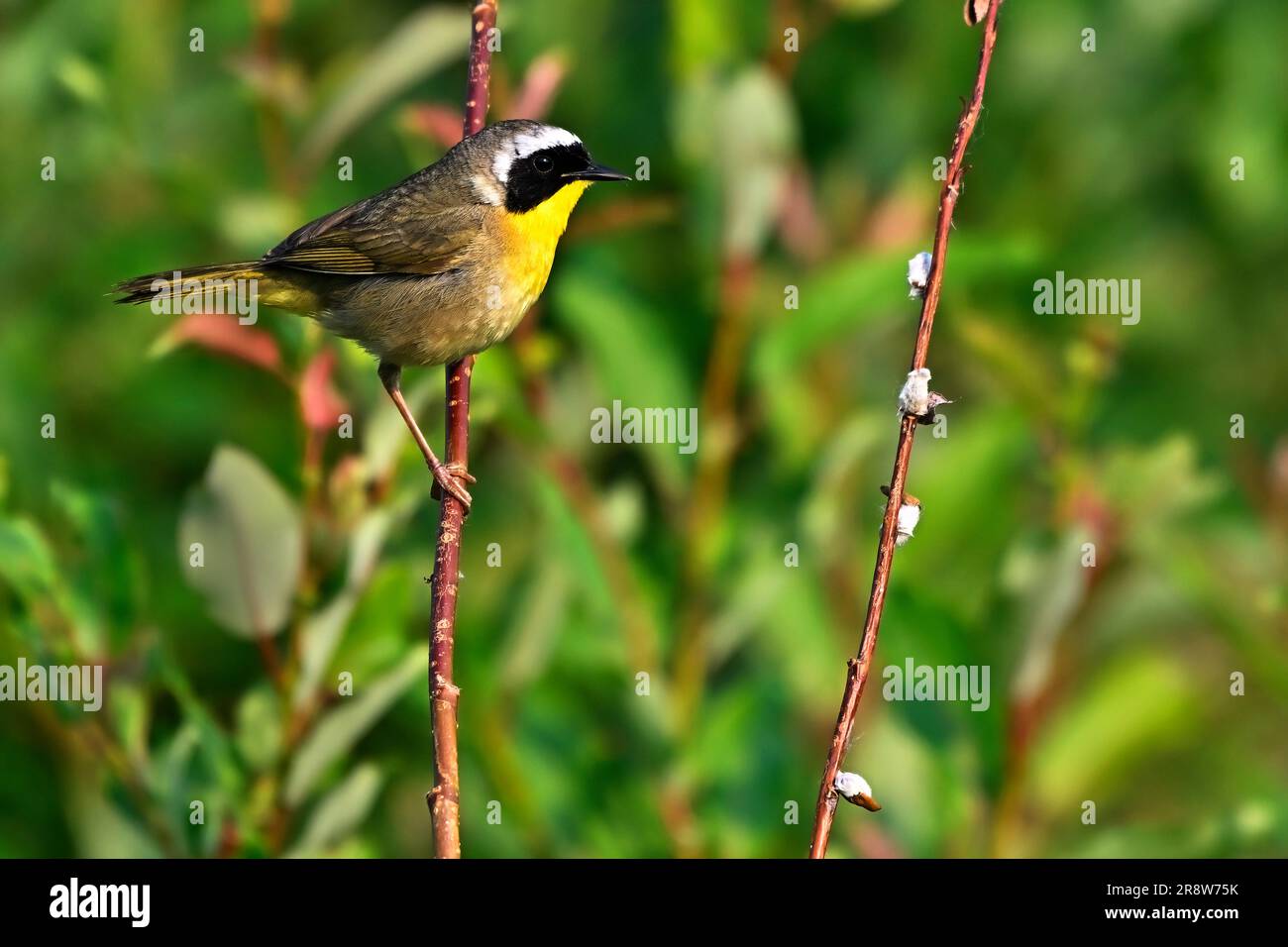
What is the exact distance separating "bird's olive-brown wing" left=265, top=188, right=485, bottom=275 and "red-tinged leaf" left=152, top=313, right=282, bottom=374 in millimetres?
683

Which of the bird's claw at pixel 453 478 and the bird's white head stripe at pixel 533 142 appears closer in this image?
the bird's claw at pixel 453 478

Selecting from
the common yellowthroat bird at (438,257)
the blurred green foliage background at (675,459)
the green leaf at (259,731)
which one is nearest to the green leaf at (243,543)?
the blurred green foliage background at (675,459)

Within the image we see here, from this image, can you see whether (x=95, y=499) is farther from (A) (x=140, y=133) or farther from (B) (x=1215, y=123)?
(B) (x=1215, y=123)

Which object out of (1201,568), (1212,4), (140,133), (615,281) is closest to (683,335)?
(615,281)

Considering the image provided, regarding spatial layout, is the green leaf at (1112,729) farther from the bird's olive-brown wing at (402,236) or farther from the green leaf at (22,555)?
the green leaf at (22,555)

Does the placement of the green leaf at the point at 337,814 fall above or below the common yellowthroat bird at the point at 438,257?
below

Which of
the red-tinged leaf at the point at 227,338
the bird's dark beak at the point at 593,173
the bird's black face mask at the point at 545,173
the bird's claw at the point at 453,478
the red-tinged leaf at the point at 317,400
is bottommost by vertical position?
the bird's claw at the point at 453,478

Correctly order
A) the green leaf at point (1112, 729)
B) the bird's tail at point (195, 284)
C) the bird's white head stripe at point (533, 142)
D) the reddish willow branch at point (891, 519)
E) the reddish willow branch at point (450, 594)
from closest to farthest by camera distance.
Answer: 1. the reddish willow branch at point (891, 519)
2. the reddish willow branch at point (450, 594)
3. the bird's tail at point (195, 284)
4. the bird's white head stripe at point (533, 142)
5. the green leaf at point (1112, 729)

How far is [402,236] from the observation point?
436cm

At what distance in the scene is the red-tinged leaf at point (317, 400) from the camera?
11.5 ft

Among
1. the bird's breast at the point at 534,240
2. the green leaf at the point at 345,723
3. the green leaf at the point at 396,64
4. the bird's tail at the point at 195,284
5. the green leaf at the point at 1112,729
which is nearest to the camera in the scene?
the green leaf at the point at 345,723

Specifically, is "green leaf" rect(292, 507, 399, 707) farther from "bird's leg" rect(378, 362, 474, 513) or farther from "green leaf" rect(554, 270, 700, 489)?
"green leaf" rect(554, 270, 700, 489)

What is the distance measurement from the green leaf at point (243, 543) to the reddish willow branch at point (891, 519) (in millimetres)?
1552

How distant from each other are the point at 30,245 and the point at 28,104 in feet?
1.51
